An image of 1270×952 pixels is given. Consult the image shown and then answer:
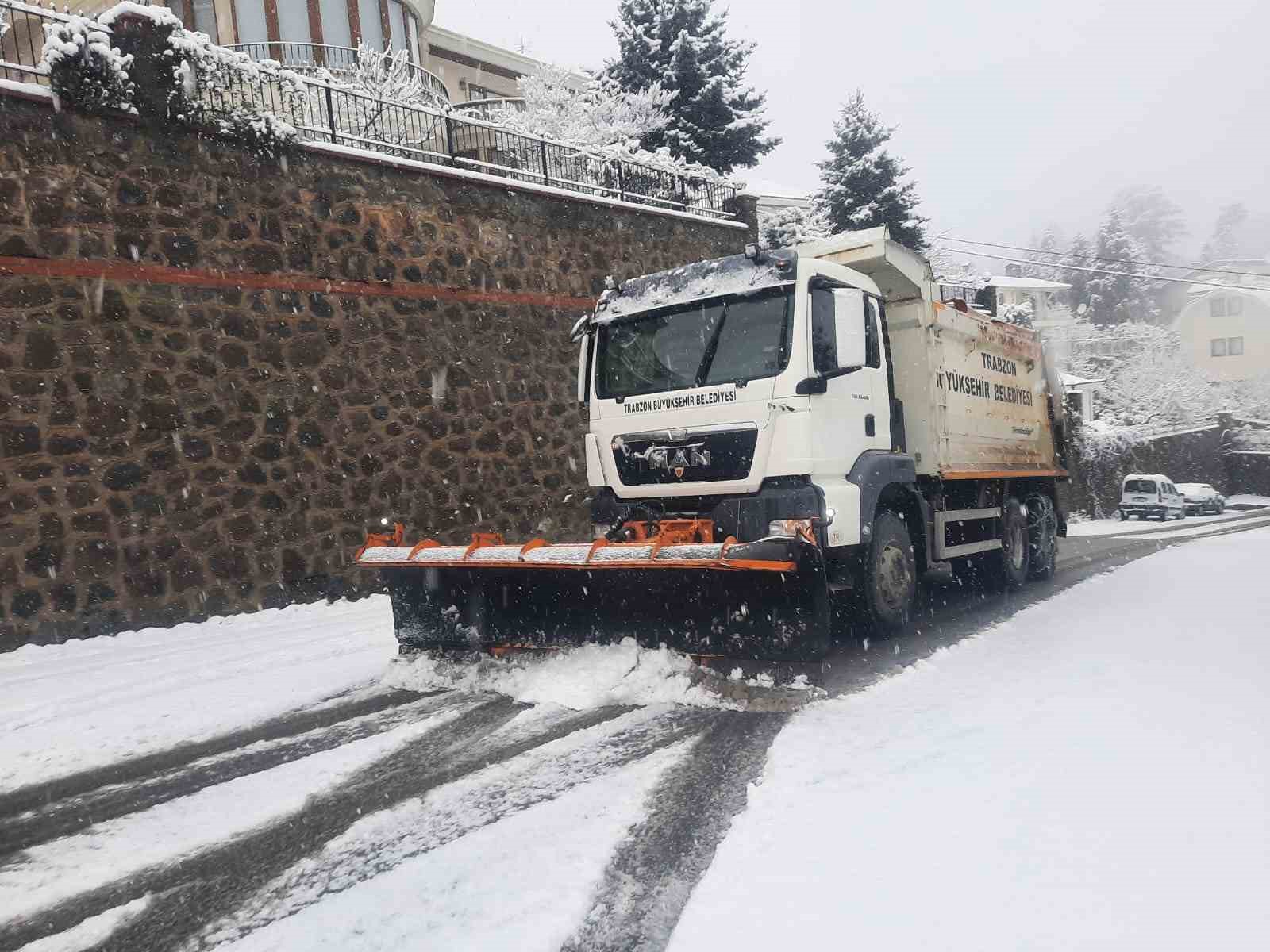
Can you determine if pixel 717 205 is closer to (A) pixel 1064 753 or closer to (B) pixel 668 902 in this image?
(A) pixel 1064 753

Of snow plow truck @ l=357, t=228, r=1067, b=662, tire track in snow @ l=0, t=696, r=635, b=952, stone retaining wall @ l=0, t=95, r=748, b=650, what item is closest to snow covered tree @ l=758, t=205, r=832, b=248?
stone retaining wall @ l=0, t=95, r=748, b=650

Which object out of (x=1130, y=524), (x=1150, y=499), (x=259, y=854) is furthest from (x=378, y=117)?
(x=1150, y=499)

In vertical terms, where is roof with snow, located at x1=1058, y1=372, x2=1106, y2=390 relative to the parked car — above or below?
above

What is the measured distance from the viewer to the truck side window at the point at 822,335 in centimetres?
589

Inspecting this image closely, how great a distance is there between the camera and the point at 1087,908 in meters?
2.66

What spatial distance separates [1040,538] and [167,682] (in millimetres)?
9440

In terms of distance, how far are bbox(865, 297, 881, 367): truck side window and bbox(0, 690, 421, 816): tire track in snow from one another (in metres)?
4.16

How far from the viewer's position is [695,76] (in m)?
20.5

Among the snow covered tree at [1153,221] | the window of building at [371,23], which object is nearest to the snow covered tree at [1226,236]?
the snow covered tree at [1153,221]

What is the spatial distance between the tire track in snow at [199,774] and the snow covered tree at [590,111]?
13943mm

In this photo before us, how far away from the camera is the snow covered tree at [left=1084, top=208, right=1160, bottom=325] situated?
236ft

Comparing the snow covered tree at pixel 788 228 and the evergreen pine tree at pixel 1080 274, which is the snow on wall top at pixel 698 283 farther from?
the evergreen pine tree at pixel 1080 274

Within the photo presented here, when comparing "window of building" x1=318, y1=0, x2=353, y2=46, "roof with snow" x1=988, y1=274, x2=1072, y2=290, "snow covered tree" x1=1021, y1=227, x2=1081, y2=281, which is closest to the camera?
"window of building" x1=318, y1=0, x2=353, y2=46

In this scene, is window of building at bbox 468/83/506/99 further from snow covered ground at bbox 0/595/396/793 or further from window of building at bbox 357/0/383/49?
snow covered ground at bbox 0/595/396/793
